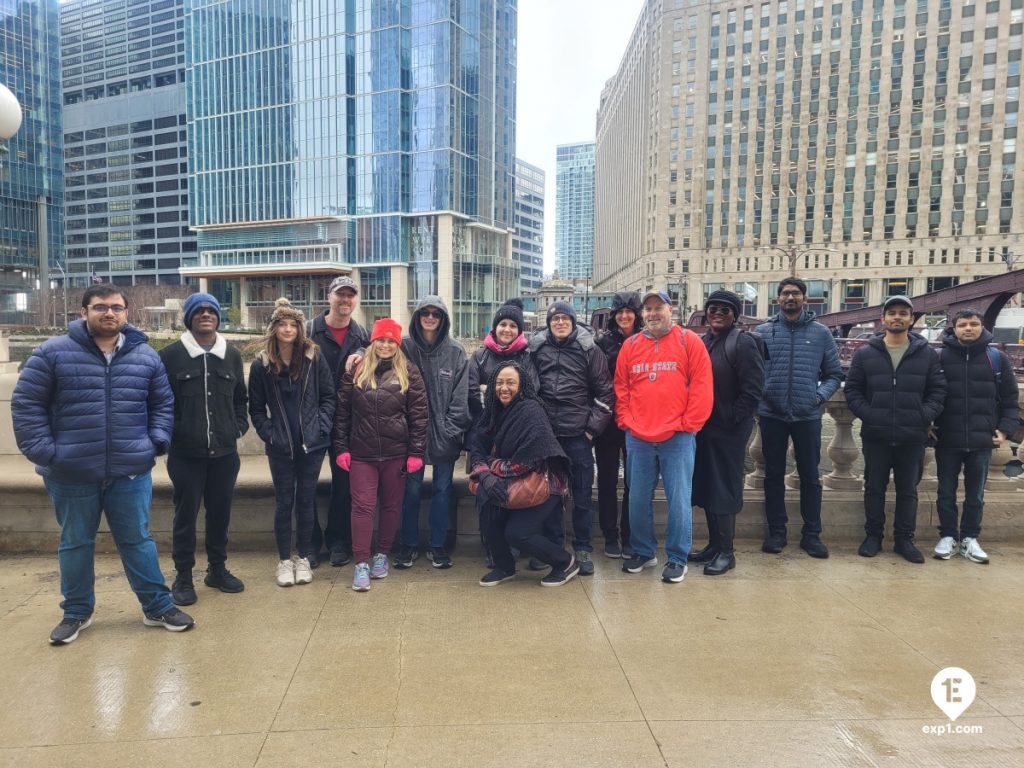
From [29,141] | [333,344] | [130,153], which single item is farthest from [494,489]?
[130,153]

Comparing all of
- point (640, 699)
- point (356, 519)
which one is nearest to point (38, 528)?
point (356, 519)

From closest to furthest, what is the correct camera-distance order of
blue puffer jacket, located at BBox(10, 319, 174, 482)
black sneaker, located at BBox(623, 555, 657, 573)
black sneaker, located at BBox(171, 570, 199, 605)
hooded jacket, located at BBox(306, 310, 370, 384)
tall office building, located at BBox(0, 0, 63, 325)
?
blue puffer jacket, located at BBox(10, 319, 174, 482) → black sneaker, located at BBox(171, 570, 199, 605) → black sneaker, located at BBox(623, 555, 657, 573) → hooded jacket, located at BBox(306, 310, 370, 384) → tall office building, located at BBox(0, 0, 63, 325)

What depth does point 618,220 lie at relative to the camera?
13775 centimetres

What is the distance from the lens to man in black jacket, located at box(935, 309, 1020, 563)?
15.9ft

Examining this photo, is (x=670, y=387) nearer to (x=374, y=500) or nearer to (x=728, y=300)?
(x=728, y=300)

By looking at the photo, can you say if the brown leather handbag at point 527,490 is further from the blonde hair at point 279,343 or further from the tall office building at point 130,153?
the tall office building at point 130,153

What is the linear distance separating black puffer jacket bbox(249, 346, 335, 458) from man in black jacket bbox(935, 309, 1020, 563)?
4.50 m

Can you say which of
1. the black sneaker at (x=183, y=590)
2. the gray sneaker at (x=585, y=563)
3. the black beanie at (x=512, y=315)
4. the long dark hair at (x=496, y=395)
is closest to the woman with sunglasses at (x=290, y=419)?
the black sneaker at (x=183, y=590)

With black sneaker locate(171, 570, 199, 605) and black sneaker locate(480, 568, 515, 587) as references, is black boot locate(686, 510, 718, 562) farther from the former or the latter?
black sneaker locate(171, 570, 199, 605)

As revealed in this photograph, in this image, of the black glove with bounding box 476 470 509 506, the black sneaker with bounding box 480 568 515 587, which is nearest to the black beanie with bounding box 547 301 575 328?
the black glove with bounding box 476 470 509 506

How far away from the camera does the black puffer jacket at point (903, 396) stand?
482cm

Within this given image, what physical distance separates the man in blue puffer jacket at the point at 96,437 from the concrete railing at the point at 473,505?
1236mm

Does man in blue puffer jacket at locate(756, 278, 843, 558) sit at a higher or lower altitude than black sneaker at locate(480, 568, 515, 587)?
higher

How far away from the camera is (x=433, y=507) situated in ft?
15.9
